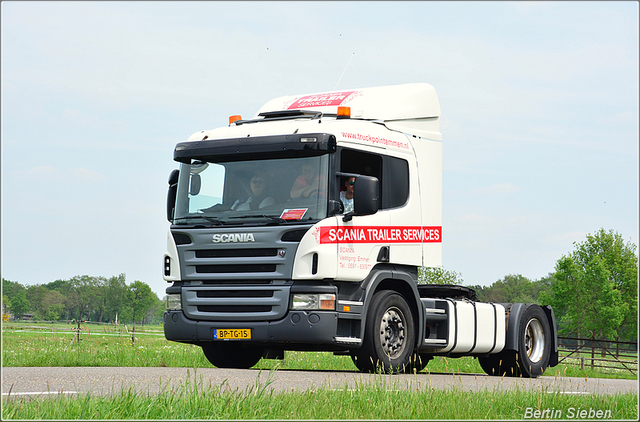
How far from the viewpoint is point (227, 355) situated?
516 inches

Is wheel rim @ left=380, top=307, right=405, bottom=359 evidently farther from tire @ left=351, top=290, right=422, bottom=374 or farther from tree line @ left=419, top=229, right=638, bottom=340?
tree line @ left=419, top=229, right=638, bottom=340

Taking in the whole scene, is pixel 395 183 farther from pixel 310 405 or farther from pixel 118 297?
pixel 118 297

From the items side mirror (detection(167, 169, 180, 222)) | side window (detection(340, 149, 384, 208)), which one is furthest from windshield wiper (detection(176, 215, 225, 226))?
side window (detection(340, 149, 384, 208))

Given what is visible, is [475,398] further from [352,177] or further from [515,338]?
[515,338]

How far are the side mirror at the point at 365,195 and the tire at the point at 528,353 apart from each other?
16.5 feet

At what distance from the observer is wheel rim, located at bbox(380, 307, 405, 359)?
38.7 feet

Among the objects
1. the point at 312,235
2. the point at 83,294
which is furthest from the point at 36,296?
the point at 312,235

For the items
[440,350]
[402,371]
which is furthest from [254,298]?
[440,350]

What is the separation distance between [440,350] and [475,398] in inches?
208

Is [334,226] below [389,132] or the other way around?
below

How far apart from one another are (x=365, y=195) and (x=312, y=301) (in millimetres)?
1569

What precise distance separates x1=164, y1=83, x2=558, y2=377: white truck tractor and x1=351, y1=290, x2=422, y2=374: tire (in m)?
0.02

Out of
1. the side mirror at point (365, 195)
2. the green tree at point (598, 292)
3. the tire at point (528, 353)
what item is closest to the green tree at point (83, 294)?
the green tree at point (598, 292)

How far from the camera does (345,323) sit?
443 inches
